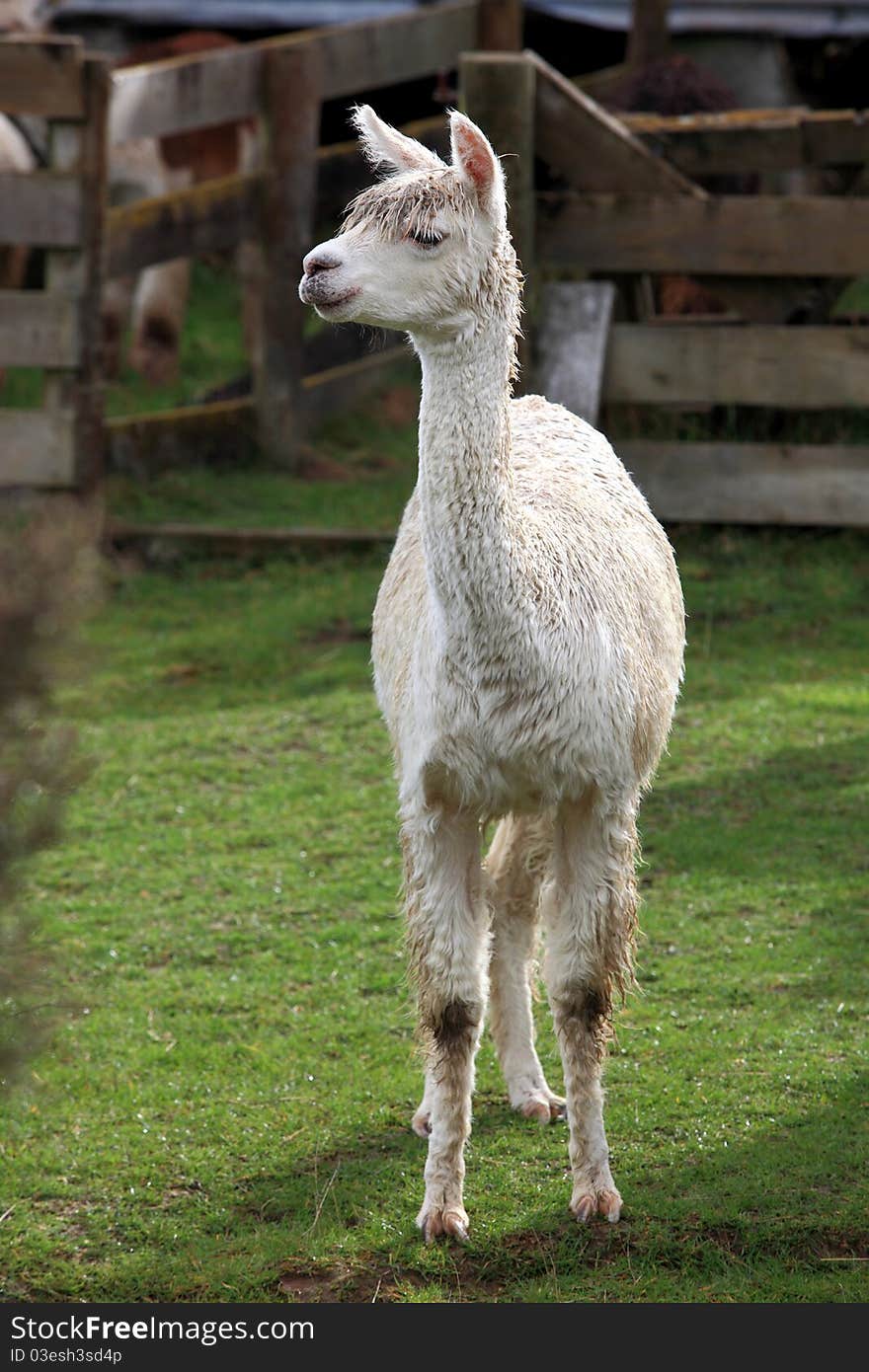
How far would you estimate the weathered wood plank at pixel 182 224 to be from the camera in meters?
8.21

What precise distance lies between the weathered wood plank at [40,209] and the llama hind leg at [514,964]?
14.4ft

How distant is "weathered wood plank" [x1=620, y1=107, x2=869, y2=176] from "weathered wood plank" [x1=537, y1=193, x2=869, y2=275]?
29.1 inches

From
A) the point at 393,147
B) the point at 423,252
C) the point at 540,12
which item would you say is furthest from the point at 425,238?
the point at 540,12

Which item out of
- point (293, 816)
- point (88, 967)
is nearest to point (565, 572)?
point (88, 967)

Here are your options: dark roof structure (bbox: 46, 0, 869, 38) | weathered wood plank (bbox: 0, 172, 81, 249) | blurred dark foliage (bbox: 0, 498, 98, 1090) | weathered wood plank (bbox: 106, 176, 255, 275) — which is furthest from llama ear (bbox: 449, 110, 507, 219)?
dark roof structure (bbox: 46, 0, 869, 38)

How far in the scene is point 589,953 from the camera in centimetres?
375

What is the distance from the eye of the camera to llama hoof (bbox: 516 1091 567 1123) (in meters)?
4.25

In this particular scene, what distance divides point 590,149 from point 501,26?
2.89 m

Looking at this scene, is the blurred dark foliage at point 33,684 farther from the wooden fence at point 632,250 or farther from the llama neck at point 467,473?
the wooden fence at point 632,250

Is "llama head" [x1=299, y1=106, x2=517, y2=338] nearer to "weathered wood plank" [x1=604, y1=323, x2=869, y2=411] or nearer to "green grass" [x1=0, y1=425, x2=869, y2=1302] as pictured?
"green grass" [x1=0, y1=425, x2=869, y2=1302]

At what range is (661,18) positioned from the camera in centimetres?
1109

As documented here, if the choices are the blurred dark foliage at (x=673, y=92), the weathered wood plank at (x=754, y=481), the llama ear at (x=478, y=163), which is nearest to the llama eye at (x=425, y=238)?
the llama ear at (x=478, y=163)

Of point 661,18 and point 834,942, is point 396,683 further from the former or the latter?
point 661,18

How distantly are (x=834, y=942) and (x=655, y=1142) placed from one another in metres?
1.10
